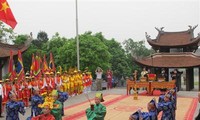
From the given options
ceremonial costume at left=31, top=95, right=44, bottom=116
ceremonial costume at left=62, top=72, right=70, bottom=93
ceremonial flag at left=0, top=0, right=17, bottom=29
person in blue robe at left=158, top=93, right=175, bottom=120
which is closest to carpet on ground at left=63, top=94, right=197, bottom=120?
ceremonial costume at left=62, top=72, right=70, bottom=93

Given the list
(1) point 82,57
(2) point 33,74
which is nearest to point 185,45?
(1) point 82,57

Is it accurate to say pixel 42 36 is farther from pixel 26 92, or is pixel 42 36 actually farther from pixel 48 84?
pixel 26 92

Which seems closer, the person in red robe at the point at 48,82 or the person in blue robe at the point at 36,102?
the person in blue robe at the point at 36,102

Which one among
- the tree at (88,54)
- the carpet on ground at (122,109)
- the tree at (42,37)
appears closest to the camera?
the carpet on ground at (122,109)

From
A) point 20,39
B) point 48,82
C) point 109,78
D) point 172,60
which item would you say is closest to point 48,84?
point 48,82

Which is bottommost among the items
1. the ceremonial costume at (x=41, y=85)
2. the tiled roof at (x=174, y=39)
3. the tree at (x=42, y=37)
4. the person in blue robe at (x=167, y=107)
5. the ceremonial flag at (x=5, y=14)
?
the person in blue robe at (x=167, y=107)

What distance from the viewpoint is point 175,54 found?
84.6 ft

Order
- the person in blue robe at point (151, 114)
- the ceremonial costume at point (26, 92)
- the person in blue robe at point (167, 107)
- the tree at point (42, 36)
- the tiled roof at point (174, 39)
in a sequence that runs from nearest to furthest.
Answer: the person in blue robe at point (151, 114) < the person in blue robe at point (167, 107) < the ceremonial costume at point (26, 92) < the tiled roof at point (174, 39) < the tree at point (42, 36)

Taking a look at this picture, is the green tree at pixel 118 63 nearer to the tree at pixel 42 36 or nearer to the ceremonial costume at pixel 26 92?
the tree at pixel 42 36

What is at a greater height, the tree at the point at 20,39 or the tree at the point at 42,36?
the tree at the point at 42,36

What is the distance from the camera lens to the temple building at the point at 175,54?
2444 centimetres

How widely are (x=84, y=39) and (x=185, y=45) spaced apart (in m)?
10.1

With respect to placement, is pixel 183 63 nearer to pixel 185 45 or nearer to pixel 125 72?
pixel 185 45

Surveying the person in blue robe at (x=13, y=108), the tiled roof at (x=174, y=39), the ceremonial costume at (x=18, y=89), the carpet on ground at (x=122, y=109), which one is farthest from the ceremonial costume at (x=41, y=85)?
the tiled roof at (x=174, y=39)
